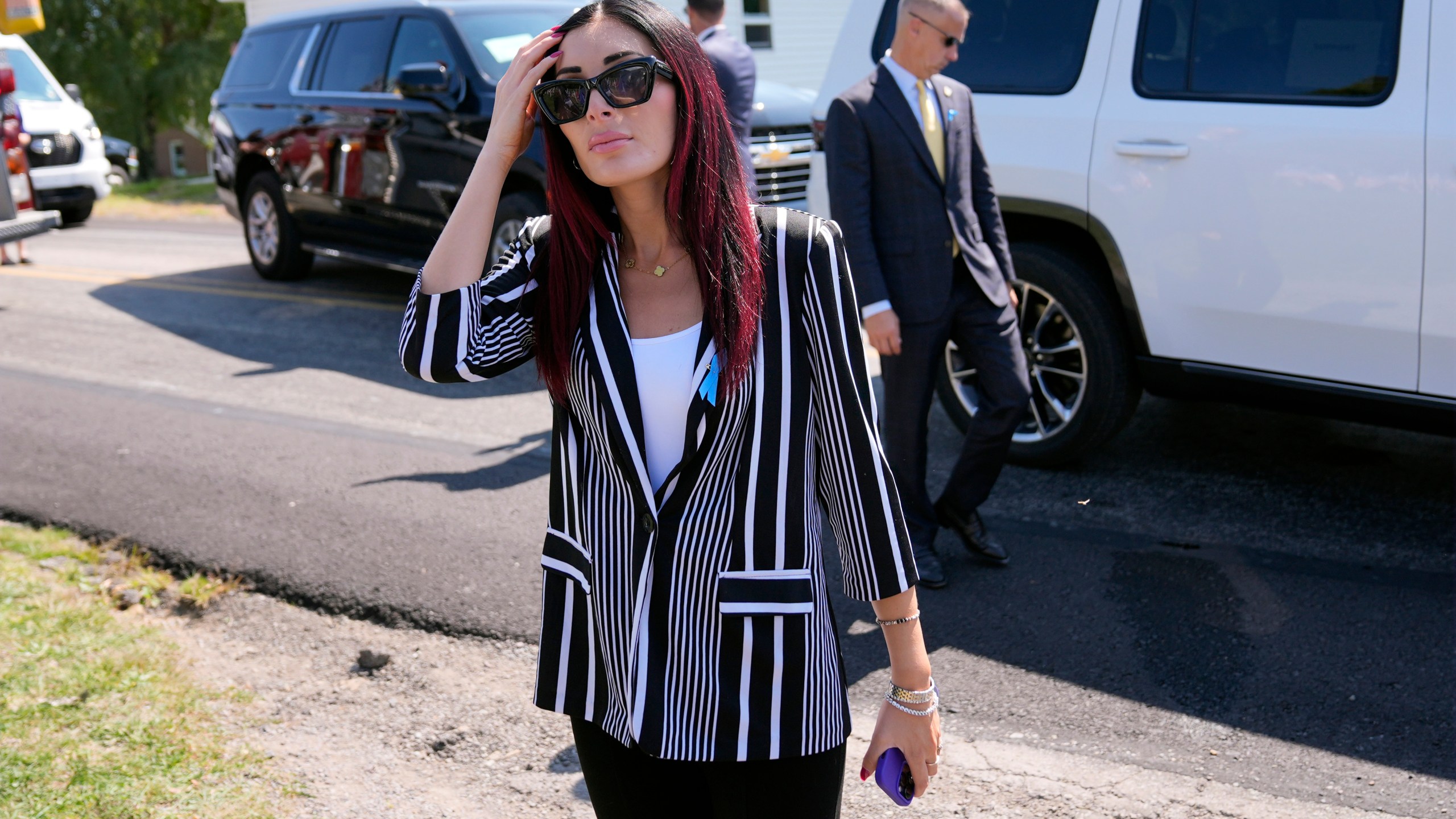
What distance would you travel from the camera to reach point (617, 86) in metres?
1.79

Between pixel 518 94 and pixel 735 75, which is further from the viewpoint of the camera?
pixel 735 75

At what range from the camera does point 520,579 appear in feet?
15.1

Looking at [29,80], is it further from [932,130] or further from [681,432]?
[681,432]

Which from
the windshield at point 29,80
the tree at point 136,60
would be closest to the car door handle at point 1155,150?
the windshield at point 29,80

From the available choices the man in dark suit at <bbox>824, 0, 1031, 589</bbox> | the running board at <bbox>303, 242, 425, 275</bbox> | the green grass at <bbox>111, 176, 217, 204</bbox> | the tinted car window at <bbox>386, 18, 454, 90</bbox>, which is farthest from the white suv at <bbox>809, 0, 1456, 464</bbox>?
the green grass at <bbox>111, 176, 217, 204</bbox>

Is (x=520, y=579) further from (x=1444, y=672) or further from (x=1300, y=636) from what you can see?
(x=1444, y=672)

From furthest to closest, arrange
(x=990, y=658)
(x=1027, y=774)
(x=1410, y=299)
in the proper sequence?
1. (x=1410, y=299)
2. (x=990, y=658)
3. (x=1027, y=774)

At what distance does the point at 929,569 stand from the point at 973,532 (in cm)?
25

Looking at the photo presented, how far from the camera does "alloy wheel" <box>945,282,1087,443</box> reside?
5238 millimetres

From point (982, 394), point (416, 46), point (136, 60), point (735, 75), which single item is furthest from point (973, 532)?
point (136, 60)

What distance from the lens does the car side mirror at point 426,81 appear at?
8398mm

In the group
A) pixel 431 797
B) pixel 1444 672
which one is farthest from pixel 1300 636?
pixel 431 797

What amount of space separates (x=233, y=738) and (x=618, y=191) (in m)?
2.36

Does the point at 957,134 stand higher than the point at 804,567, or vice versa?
the point at 957,134
